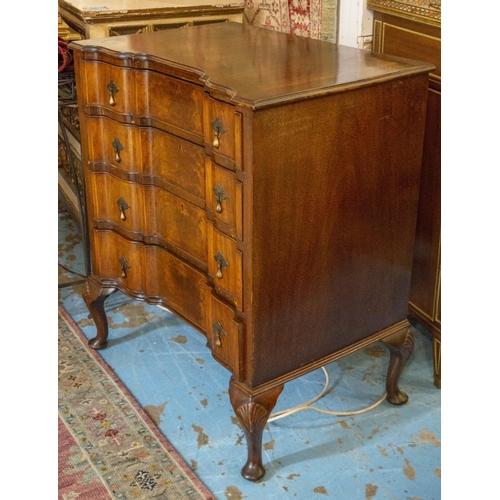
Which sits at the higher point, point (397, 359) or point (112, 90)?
point (112, 90)

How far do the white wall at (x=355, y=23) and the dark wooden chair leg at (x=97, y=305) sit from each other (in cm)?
125

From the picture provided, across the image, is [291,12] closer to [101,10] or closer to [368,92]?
[101,10]

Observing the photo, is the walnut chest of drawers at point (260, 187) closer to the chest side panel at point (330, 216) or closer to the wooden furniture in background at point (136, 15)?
the chest side panel at point (330, 216)

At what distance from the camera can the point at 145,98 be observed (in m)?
2.10

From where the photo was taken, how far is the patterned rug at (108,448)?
2.01m

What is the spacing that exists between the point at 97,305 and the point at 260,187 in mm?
1153

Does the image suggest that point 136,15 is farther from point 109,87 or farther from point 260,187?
point 260,187

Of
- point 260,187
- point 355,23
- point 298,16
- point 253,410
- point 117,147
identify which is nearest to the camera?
point 260,187

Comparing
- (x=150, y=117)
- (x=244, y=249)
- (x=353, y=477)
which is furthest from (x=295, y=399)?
(x=150, y=117)

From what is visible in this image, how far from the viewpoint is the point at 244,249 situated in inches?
70.4

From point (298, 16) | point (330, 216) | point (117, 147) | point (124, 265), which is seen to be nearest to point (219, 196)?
point (330, 216)

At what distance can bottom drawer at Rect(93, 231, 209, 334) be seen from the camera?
2.18 meters

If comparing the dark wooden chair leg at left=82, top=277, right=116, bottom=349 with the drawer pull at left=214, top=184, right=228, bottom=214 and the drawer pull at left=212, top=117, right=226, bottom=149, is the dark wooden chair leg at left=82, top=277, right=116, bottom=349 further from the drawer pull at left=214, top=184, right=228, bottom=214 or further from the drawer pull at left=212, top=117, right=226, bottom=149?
the drawer pull at left=212, top=117, right=226, bottom=149
